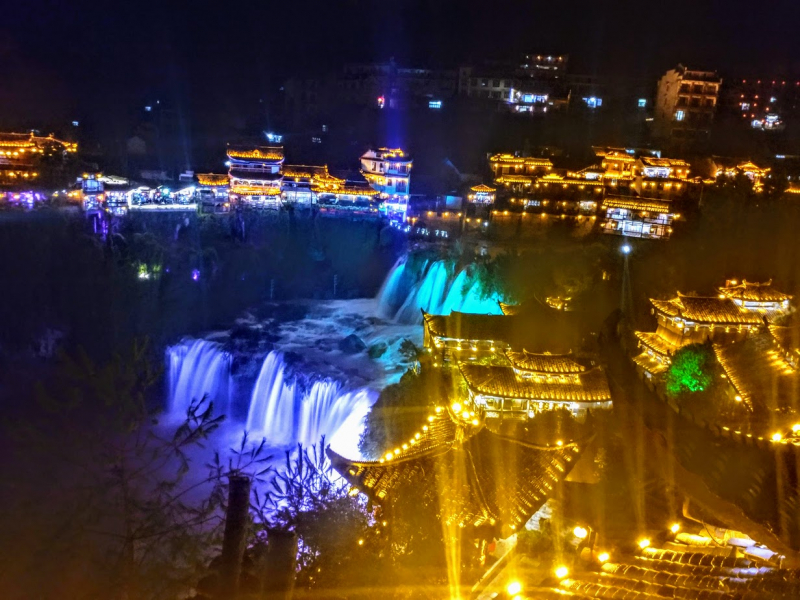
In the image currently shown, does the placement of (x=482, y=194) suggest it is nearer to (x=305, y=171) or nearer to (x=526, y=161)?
(x=526, y=161)

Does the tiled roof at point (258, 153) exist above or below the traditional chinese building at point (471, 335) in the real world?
above

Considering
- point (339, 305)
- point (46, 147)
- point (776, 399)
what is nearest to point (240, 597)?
point (776, 399)

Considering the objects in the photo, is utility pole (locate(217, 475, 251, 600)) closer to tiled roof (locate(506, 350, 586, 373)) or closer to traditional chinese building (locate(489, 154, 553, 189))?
tiled roof (locate(506, 350, 586, 373))

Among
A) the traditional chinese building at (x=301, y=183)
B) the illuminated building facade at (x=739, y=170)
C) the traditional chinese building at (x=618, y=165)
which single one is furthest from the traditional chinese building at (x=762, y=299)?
the traditional chinese building at (x=301, y=183)

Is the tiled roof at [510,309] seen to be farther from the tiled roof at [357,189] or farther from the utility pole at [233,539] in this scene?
the tiled roof at [357,189]

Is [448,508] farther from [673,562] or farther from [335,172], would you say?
[335,172]

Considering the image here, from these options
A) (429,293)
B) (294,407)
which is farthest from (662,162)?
(294,407)
